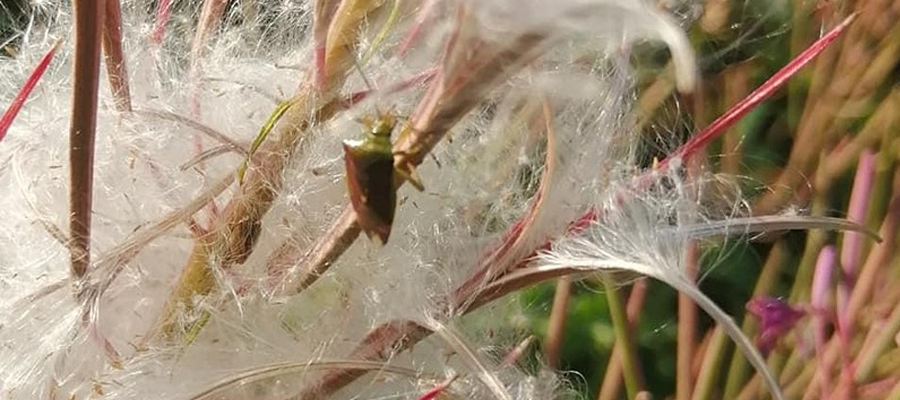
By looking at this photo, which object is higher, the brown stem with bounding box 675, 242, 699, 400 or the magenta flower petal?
the magenta flower petal

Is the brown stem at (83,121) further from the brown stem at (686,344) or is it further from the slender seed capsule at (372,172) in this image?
the brown stem at (686,344)

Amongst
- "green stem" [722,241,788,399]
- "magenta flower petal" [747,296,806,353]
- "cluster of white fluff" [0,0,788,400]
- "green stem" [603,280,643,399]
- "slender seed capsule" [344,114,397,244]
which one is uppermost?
"slender seed capsule" [344,114,397,244]

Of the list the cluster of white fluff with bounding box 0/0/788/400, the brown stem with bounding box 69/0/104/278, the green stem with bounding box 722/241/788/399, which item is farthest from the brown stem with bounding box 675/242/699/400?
the brown stem with bounding box 69/0/104/278

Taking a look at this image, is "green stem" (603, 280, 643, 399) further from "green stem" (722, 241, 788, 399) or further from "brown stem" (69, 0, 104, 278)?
"brown stem" (69, 0, 104, 278)

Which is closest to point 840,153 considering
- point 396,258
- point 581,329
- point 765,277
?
point 765,277

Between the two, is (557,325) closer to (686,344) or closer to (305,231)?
Answer: (686,344)

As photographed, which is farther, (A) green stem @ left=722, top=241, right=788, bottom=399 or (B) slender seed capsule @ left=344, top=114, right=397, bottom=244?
(A) green stem @ left=722, top=241, right=788, bottom=399

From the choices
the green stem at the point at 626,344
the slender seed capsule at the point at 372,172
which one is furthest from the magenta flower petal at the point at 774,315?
the slender seed capsule at the point at 372,172

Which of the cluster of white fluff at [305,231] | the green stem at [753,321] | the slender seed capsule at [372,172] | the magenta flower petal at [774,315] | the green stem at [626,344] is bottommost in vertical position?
the green stem at [753,321]
